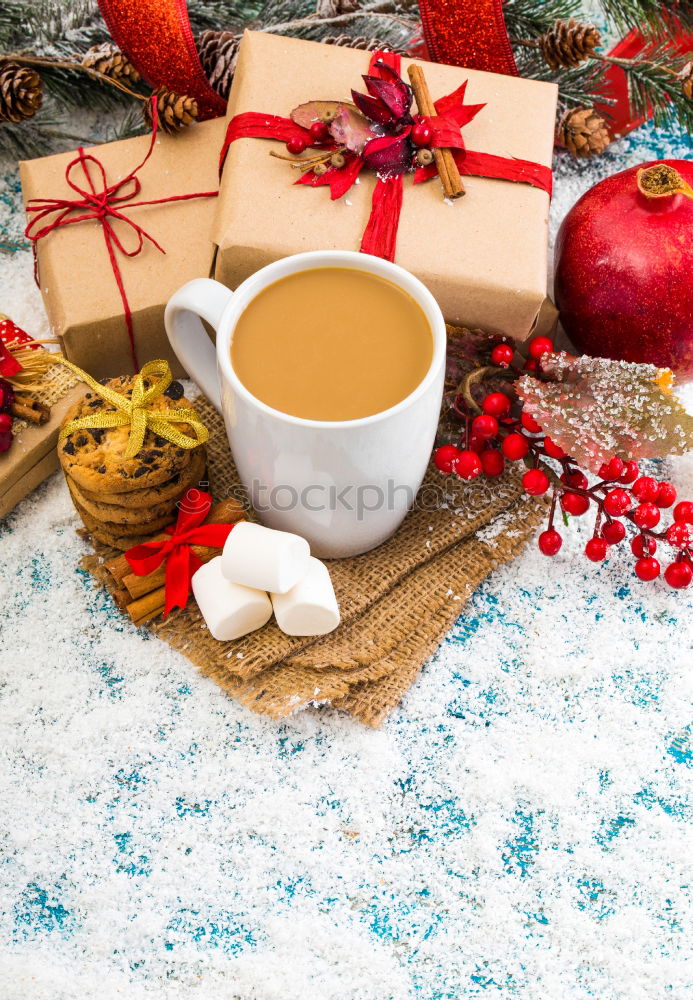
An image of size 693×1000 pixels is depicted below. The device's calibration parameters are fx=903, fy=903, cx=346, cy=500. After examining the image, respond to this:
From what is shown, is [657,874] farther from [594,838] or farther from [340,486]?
[340,486]

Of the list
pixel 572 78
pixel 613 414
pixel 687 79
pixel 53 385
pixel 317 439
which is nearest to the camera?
pixel 317 439

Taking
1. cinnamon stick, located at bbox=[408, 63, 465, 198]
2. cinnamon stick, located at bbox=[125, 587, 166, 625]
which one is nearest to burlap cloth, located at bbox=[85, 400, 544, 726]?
cinnamon stick, located at bbox=[125, 587, 166, 625]

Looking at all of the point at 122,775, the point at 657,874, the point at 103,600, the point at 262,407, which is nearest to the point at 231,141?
the point at 262,407

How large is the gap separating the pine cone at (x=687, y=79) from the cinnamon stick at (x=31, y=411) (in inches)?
40.2

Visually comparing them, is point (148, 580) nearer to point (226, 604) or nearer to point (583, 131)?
point (226, 604)

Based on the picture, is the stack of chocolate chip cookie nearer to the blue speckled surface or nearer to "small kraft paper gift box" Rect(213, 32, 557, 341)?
the blue speckled surface

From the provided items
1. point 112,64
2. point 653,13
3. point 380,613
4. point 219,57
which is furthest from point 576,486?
point 112,64

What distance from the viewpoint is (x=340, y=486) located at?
1.01 m

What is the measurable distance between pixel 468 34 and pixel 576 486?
69cm

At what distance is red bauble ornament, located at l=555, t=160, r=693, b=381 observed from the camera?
3.76ft

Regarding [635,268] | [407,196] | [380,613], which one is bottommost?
[380,613]

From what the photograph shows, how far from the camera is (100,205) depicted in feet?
4.06

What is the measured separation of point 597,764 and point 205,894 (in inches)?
18.6

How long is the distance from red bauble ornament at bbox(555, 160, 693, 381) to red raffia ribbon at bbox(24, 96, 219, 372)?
51cm
